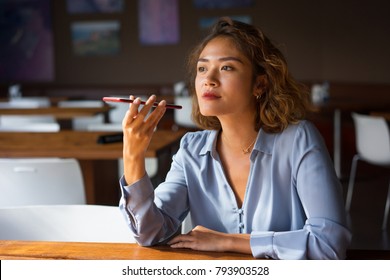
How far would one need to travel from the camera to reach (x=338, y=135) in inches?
226

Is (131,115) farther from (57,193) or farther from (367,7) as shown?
(367,7)

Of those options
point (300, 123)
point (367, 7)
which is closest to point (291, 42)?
point (367, 7)

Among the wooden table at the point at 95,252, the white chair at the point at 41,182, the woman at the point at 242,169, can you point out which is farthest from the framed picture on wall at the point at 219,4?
the wooden table at the point at 95,252

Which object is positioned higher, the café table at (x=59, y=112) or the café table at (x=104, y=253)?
the café table at (x=104, y=253)

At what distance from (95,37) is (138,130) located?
8.47 metres

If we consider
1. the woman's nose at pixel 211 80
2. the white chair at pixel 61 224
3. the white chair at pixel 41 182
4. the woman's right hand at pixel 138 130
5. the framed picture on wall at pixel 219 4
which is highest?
the framed picture on wall at pixel 219 4

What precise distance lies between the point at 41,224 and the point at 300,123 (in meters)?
0.69

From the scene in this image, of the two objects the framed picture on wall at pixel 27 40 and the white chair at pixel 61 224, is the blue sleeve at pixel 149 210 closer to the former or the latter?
the white chair at pixel 61 224

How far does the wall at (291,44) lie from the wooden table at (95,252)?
24.2 feet

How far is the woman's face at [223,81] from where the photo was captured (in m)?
Answer: 1.40

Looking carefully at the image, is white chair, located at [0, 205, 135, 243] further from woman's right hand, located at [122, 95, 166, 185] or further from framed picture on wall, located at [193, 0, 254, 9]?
framed picture on wall, located at [193, 0, 254, 9]

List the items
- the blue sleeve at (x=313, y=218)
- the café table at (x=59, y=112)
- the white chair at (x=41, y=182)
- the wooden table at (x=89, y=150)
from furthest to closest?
the café table at (x=59, y=112) < the wooden table at (x=89, y=150) < the white chair at (x=41, y=182) < the blue sleeve at (x=313, y=218)

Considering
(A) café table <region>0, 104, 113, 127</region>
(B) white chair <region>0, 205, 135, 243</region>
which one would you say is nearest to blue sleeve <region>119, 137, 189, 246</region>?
(B) white chair <region>0, 205, 135, 243</region>

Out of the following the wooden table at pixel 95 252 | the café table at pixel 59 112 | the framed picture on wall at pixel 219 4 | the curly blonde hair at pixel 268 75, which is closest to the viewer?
the wooden table at pixel 95 252
